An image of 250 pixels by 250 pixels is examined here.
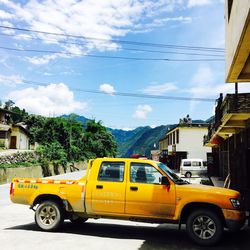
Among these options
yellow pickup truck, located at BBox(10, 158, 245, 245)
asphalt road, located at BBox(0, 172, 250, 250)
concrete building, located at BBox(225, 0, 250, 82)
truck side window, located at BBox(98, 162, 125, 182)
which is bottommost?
asphalt road, located at BBox(0, 172, 250, 250)

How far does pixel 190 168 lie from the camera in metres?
35.7

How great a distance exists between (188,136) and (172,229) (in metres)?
39.7

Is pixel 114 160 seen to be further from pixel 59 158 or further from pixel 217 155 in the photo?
pixel 59 158

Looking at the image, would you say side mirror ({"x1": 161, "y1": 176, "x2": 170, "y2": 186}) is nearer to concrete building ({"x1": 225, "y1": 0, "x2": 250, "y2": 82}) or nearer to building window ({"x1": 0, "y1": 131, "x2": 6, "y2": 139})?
concrete building ({"x1": 225, "y1": 0, "x2": 250, "y2": 82})

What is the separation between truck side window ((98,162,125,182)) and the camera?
28.7 ft

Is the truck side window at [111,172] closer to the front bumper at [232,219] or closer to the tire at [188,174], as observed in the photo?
the front bumper at [232,219]

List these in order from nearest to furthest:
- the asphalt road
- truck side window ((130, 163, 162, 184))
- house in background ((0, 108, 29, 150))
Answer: the asphalt road → truck side window ((130, 163, 162, 184)) → house in background ((0, 108, 29, 150))

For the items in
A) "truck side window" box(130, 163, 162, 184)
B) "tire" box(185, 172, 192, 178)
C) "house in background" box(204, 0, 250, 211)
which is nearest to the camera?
"house in background" box(204, 0, 250, 211)

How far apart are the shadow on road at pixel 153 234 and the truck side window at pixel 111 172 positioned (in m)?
1.39

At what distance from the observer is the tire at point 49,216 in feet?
29.2

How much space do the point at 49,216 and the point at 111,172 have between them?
1.99 metres

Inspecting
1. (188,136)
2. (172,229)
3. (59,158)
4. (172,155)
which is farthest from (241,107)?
(172,155)

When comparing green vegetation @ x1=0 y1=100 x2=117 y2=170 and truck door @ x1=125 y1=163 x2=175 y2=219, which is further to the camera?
green vegetation @ x1=0 y1=100 x2=117 y2=170

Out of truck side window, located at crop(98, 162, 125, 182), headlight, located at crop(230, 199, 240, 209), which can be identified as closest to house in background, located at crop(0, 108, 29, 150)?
truck side window, located at crop(98, 162, 125, 182)
